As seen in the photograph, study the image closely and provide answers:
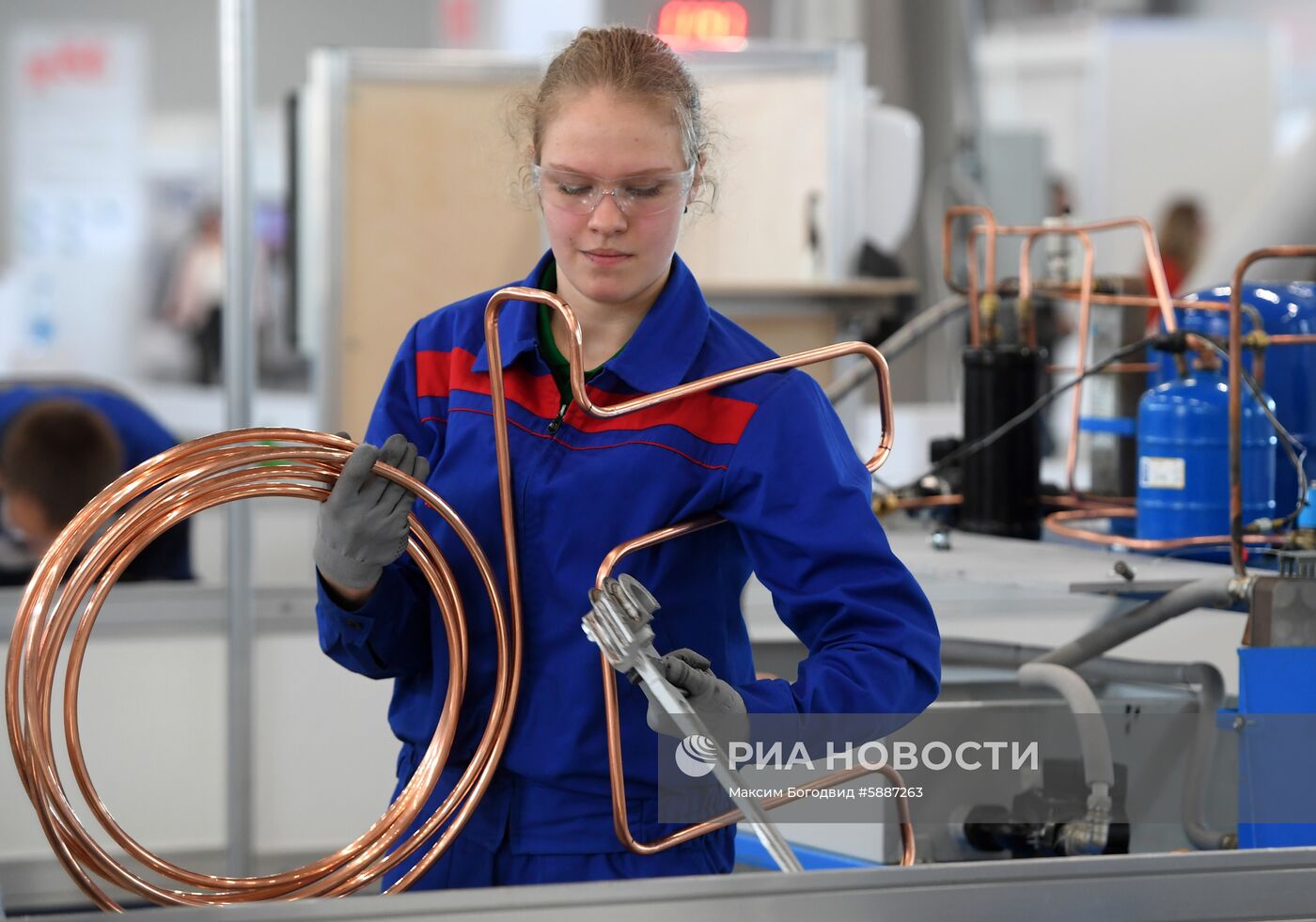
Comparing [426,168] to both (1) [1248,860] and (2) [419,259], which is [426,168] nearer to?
(2) [419,259]

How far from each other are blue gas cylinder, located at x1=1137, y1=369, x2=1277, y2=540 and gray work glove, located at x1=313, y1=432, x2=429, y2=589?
0.94 meters

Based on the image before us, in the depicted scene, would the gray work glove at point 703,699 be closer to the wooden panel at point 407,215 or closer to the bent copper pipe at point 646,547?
the bent copper pipe at point 646,547

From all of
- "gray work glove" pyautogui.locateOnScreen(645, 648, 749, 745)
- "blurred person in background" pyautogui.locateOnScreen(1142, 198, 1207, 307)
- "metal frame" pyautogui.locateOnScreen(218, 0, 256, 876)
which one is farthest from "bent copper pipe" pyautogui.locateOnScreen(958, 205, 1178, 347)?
"blurred person in background" pyautogui.locateOnScreen(1142, 198, 1207, 307)

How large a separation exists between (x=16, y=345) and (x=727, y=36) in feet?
9.98

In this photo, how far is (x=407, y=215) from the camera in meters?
3.55

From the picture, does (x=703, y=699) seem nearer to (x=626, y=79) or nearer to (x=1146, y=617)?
(x=626, y=79)

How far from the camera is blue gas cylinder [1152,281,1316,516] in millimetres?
1797

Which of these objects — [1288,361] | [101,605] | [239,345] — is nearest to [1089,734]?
[1288,361]

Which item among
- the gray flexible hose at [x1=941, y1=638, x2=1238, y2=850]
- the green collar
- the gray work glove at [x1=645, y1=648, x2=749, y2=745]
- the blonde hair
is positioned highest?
the blonde hair

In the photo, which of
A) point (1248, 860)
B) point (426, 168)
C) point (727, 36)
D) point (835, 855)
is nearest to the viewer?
point (1248, 860)

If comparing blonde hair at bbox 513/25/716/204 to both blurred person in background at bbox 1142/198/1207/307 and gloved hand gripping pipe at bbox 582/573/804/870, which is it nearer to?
gloved hand gripping pipe at bbox 582/573/804/870

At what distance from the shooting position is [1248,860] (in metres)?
0.94

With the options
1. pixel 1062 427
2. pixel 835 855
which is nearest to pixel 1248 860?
pixel 835 855

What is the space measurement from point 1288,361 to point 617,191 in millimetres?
1062
